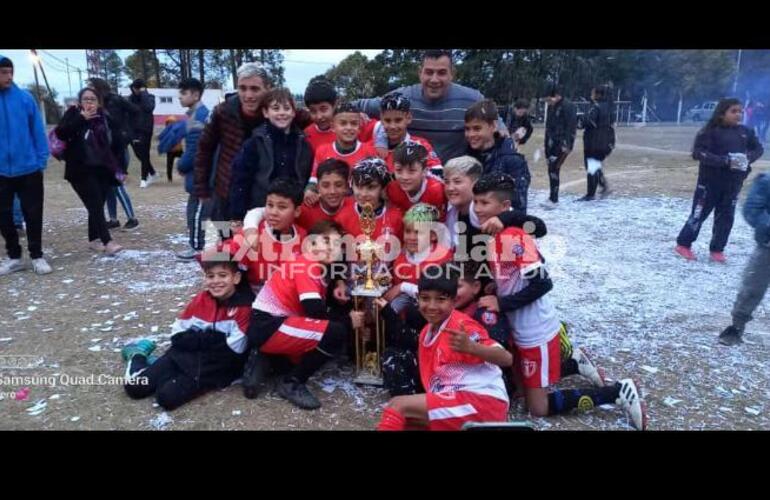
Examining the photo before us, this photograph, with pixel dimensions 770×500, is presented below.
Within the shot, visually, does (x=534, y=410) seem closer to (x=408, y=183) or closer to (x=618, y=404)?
(x=618, y=404)

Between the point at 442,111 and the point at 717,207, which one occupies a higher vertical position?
the point at 442,111

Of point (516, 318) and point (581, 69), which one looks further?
point (581, 69)

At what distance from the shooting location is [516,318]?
305 cm

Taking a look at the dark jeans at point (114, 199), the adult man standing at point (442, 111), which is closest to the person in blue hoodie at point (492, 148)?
the adult man standing at point (442, 111)

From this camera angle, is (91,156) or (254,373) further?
(91,156)

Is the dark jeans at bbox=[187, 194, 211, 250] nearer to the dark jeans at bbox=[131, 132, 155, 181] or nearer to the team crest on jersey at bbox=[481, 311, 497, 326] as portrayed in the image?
the team crest on jersey at bbox=[481, 311, 497, 326]

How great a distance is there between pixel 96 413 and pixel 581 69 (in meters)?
30.5

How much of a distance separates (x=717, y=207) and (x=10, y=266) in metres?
7.47

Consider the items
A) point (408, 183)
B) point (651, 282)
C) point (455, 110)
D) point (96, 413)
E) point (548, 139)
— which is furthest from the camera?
point (548, 139)

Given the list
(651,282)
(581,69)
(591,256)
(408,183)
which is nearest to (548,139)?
(591,256)

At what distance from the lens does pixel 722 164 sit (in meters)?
5.68

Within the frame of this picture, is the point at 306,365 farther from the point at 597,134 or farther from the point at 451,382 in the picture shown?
the point at 597,134

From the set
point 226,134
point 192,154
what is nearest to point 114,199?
point 192,154

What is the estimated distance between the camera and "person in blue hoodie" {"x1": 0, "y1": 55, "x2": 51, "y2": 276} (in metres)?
5.05
